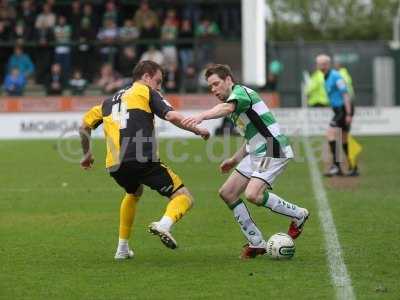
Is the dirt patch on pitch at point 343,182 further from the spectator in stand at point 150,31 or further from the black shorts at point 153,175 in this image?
the spectator in stand at point 150,31

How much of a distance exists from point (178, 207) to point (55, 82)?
22397mm

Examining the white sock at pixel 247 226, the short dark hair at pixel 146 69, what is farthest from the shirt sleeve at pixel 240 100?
the white sock at pixel 247 226

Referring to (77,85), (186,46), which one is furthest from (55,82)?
(186,46)

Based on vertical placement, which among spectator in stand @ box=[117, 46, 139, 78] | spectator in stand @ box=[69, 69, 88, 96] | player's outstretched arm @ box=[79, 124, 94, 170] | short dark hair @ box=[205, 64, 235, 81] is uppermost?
short dark hair @ box=[205, 64, 235, 81]

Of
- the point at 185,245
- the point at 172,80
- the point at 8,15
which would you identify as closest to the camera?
the point at 185,245

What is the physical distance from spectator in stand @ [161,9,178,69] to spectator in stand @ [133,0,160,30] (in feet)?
1.03

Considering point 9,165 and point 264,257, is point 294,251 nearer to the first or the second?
point 264,257

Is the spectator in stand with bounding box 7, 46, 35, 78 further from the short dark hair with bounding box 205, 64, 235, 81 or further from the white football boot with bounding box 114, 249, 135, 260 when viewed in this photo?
the short dark hair with bounding box 205, 64, 235, 81

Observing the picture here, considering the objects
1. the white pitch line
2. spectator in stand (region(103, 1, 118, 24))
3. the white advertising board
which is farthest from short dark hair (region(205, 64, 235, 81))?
spectator in stand (region(103, 1, 118, 24))

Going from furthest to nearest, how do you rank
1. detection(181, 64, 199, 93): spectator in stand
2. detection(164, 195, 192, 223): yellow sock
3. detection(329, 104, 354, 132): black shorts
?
1. detection(181, 64, 199, 93): spectator in stand
2. detection(329, 104, 354, 132): black shorts
3. detection(164, 195, 192, 223): yellow sock

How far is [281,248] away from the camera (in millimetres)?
9391

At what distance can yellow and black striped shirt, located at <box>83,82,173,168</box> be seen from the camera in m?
9.17

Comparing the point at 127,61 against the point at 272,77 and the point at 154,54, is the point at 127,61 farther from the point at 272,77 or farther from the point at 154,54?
the point at 272,77

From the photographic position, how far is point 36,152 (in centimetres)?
2350
